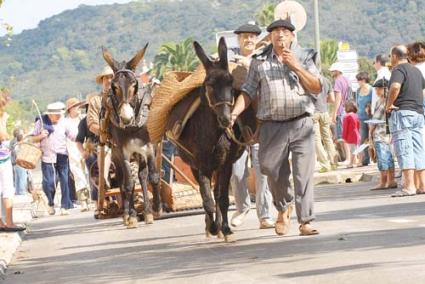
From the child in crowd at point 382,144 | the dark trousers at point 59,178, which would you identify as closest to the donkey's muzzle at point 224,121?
the child in crowd at point 382,144

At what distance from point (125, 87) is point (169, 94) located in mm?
2770

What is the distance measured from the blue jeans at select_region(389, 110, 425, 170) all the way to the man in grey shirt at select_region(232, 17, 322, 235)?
5.79 metres

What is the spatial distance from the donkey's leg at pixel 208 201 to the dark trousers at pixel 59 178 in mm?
11737

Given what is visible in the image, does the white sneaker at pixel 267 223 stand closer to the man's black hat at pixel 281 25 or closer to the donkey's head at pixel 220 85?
the donkey's head at pixel 220 85

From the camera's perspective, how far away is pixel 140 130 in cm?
1948

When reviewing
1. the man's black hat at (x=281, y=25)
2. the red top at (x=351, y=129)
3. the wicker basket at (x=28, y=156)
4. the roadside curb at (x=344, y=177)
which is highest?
the man's black hat at (x=281, y=25)

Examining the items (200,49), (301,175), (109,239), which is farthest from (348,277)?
(109,239)

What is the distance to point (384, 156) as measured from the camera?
71.0 ft

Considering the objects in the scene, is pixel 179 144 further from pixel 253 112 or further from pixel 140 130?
pixel 140 130

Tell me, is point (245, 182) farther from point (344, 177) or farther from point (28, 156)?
point (344, 177)

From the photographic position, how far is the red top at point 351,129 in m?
31.3

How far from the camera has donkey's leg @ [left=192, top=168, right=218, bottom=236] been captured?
14562mm

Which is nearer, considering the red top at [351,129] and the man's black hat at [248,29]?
the man's black hat at [248,29]

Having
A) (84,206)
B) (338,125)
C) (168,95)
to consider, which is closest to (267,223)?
(168,95)
